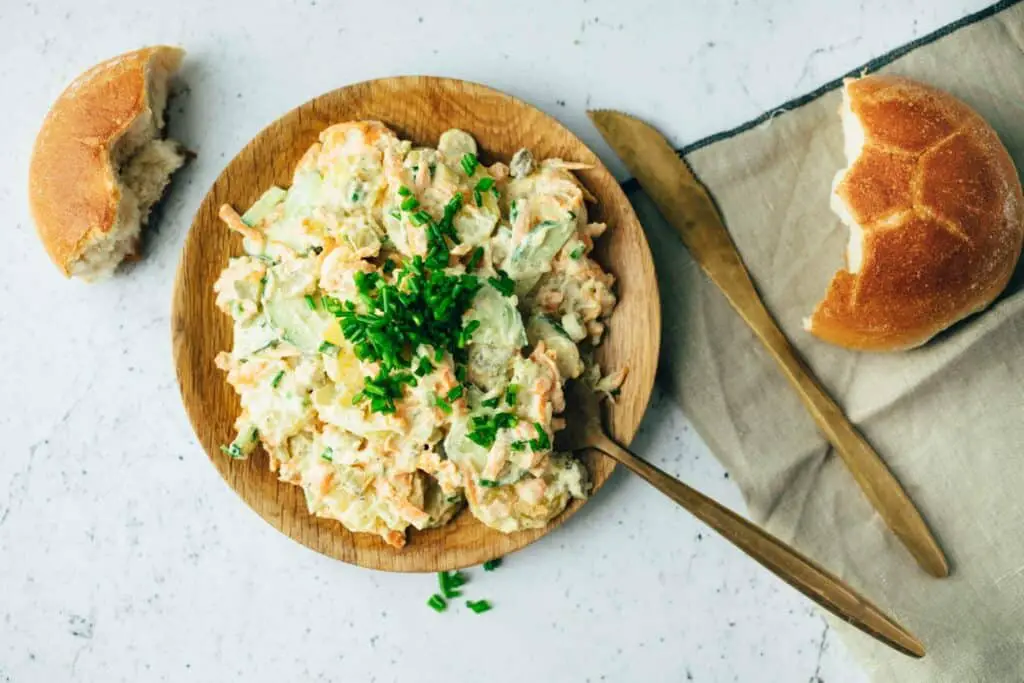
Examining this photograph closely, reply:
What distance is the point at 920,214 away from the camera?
A: 7.15 feet

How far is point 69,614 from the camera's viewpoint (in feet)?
8.65

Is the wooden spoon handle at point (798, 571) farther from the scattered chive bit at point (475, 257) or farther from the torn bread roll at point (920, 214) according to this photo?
the scattered chive bit at point (475, 257)

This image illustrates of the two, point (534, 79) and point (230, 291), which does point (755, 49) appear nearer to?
point (534, 79)

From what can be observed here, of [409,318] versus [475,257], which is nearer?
[409,318]

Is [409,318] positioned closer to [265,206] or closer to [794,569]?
[265,206]

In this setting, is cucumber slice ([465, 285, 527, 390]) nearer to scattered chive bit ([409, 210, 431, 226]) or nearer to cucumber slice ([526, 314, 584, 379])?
cucumber slice ([526, 314, 584, 379])

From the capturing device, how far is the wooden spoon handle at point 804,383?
2.40m

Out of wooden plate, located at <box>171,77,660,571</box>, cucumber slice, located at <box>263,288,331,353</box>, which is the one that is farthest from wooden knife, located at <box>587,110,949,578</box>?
cucumber slice, located at <box>263,288,331,353</box>

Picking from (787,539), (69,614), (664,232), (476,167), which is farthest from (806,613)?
(69,614)

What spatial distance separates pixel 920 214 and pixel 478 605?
1.55 m

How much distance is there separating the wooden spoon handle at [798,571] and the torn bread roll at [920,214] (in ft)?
1.88

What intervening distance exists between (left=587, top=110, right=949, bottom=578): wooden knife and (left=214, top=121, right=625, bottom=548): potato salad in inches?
10.5

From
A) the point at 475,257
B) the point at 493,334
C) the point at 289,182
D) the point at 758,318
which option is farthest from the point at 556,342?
the point at 289,182

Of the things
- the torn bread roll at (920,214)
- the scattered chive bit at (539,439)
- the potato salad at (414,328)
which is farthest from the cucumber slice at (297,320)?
the torn bread roll at (920,214)
